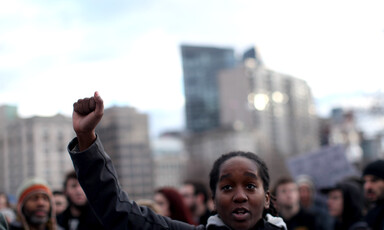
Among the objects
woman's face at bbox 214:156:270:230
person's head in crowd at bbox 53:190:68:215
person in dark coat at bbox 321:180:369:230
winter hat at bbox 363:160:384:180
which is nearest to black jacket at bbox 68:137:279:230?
woman's face at bbox 214:156:270:230

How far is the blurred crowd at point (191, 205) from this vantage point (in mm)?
4031

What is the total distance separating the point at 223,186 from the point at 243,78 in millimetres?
119225

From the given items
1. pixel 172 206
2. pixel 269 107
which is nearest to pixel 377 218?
pixel 172 206

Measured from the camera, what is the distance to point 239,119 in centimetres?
12569

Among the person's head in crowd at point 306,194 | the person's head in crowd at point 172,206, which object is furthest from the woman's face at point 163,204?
the person's head in crowd at point 306,194

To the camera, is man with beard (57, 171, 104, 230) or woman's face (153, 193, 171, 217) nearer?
man with beard (57, 171, 104, 230)

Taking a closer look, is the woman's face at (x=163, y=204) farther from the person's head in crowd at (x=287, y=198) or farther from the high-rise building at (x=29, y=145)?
the high-rise building at (x=29, y=145)

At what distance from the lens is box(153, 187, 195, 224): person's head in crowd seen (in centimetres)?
473

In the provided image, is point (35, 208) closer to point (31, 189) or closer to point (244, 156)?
point (31, 189)

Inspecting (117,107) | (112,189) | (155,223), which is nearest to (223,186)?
(155,223)

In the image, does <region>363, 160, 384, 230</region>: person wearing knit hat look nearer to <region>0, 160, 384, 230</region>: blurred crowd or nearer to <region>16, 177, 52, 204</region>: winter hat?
<region>0, 160, 384, 230</region>: blurred crowd

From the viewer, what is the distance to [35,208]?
4105 mm

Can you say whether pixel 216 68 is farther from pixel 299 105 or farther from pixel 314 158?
pixel 314 158

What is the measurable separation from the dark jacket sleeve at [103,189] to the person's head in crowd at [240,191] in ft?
1.02
